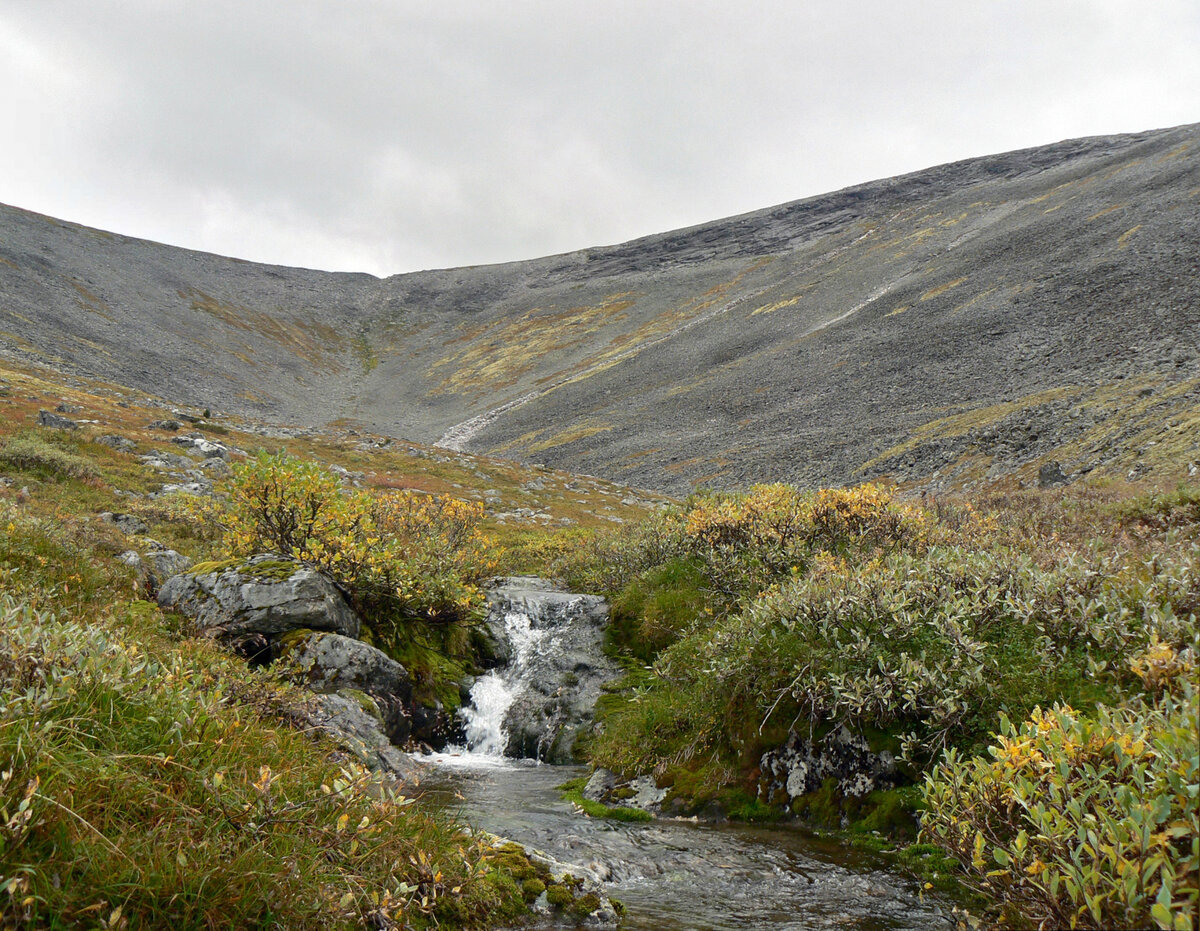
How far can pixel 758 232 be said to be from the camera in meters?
168

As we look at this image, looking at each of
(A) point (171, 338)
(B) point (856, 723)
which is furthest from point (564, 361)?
(B) point (856, 723)

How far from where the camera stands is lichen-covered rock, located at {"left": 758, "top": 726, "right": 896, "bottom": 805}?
26.1 feet

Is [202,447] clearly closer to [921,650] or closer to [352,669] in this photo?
[352,669]

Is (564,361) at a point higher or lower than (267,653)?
higher

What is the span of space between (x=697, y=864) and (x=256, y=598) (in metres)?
8.45

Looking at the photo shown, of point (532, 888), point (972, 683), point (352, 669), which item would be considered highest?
point (972, 683)

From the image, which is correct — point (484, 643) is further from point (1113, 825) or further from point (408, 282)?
point (408, 282)

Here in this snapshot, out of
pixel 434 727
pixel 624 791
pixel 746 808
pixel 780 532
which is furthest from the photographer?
pixel 780 532

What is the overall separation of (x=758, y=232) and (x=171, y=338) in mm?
134681

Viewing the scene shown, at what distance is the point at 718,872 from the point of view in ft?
22.0

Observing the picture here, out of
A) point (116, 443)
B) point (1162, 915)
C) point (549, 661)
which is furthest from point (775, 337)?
point (1162, 915)

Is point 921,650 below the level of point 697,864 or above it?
above

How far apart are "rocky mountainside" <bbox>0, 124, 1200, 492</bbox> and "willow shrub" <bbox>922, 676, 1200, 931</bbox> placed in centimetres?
2289

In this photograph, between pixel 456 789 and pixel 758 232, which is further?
pixel 758 232
